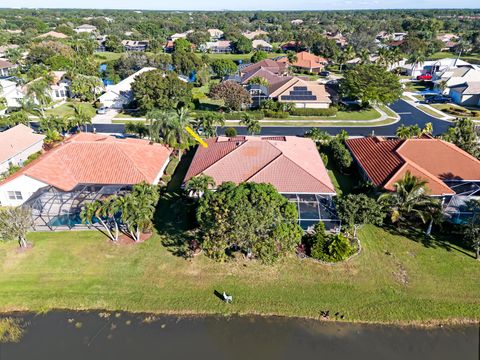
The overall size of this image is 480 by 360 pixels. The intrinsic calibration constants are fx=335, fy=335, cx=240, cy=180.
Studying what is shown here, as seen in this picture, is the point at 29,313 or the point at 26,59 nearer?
the point at 29,313

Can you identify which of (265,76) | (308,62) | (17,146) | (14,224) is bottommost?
(14,224)

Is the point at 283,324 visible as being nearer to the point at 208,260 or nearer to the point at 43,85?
the point at 208,260

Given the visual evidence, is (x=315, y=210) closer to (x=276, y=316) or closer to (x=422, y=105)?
(x=276, y=316)

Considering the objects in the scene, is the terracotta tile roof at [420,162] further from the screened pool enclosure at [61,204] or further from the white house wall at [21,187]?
the white house wall at [21,187]

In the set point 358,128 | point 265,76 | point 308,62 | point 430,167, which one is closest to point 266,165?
point 430,167

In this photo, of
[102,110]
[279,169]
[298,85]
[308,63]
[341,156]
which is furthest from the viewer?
[308,63]

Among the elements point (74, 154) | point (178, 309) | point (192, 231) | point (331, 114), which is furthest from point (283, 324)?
point (331, 114)

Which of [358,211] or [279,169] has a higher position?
[279,169]

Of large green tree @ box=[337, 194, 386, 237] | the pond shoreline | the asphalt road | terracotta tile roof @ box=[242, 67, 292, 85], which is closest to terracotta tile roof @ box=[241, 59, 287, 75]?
terracotta tile roof @ box=[242, 67, 292, 85]
